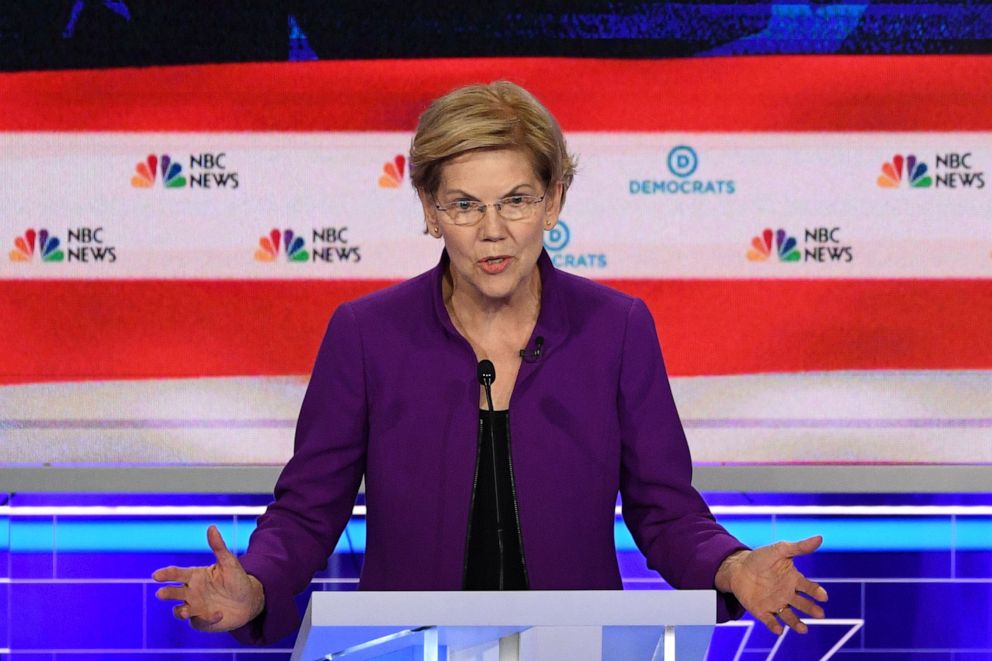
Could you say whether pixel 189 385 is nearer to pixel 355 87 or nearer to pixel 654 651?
pixel 355 87

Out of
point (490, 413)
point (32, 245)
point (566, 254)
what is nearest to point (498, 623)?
point (490, 413)

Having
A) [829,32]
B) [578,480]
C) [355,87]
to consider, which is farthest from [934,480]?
[355,87]

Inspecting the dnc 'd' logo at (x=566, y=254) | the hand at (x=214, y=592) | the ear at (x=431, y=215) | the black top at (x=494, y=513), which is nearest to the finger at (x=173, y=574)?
the hand at (x=214, y=592)

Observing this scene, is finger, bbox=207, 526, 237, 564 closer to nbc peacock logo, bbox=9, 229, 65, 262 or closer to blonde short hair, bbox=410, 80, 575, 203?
blonde short hair, bbox=410, 80, 575, 203

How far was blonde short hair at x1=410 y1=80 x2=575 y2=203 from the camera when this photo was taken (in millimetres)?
1794

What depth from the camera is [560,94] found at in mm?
3047

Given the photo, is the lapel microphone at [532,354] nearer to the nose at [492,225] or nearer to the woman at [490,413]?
the woman at [490,413]

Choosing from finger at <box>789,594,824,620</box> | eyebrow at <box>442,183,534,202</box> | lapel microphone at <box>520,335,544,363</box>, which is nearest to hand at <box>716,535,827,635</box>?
finger at <box>789,594,824,620</box>

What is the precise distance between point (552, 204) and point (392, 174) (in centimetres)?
125

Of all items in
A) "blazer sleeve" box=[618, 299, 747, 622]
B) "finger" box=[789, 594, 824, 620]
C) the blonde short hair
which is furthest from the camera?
"blazer sleeve" box=[618, 299, 747, 622]

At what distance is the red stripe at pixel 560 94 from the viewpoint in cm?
305

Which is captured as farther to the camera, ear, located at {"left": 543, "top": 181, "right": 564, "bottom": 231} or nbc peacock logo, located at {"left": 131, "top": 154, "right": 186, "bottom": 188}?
nbc peacock logo, located at {"left": 131, "top": 154, "right": 186, "bottom": 188}

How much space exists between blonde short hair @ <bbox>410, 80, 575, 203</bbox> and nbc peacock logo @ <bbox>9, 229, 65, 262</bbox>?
1.52 metres

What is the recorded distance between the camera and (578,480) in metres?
1.93
